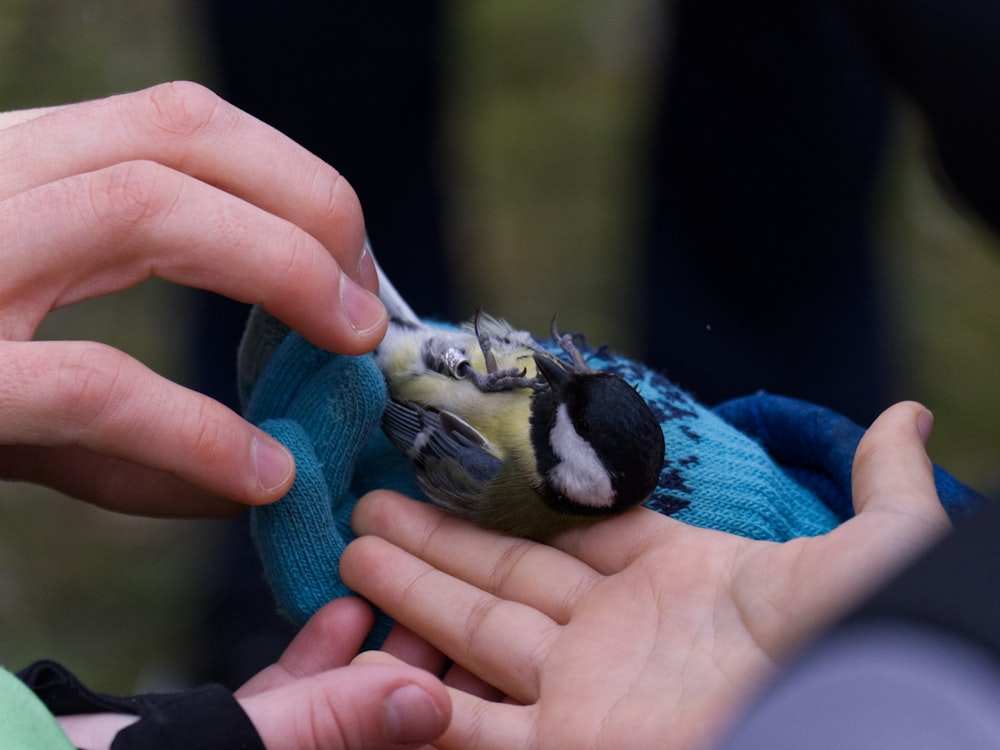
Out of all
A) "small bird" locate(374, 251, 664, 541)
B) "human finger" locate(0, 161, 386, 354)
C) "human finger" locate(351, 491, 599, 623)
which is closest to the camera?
"human finger" locate(0, 161, 386, 354)

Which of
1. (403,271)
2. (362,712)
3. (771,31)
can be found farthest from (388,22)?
(362,712)

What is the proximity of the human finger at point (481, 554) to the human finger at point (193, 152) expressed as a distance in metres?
0.39

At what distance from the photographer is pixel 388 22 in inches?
85.2

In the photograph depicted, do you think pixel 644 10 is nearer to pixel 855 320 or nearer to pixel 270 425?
pixel 855 320

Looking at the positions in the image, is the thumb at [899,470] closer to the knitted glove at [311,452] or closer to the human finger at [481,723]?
the human finger at [481,723]

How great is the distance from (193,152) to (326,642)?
65 cm

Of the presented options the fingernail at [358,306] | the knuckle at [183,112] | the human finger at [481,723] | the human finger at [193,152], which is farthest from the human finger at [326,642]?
the knuckle at [183,112]

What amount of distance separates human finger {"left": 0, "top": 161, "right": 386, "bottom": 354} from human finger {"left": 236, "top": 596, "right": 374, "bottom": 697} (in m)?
0.38

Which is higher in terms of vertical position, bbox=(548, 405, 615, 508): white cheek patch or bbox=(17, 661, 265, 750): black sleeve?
bbox=(548, 405, 615, 508): white cheek patch

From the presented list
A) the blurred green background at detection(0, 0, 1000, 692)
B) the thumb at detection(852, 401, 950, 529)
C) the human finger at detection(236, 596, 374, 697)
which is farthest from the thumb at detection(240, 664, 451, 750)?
the blurred green background at detection(0, 0, 1000, 692)

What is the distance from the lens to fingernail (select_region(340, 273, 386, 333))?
1.25 metres

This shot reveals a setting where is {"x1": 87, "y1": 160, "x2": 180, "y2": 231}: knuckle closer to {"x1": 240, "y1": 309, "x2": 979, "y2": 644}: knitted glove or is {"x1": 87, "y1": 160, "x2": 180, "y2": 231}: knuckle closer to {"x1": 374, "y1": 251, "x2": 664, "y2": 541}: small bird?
{"x1": 240, "y1": 309, "x2": 979, "y2": 644}: knitted glove

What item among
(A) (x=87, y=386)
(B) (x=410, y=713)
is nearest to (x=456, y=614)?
(B) (x=410, y=713)

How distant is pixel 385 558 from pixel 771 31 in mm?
1365
